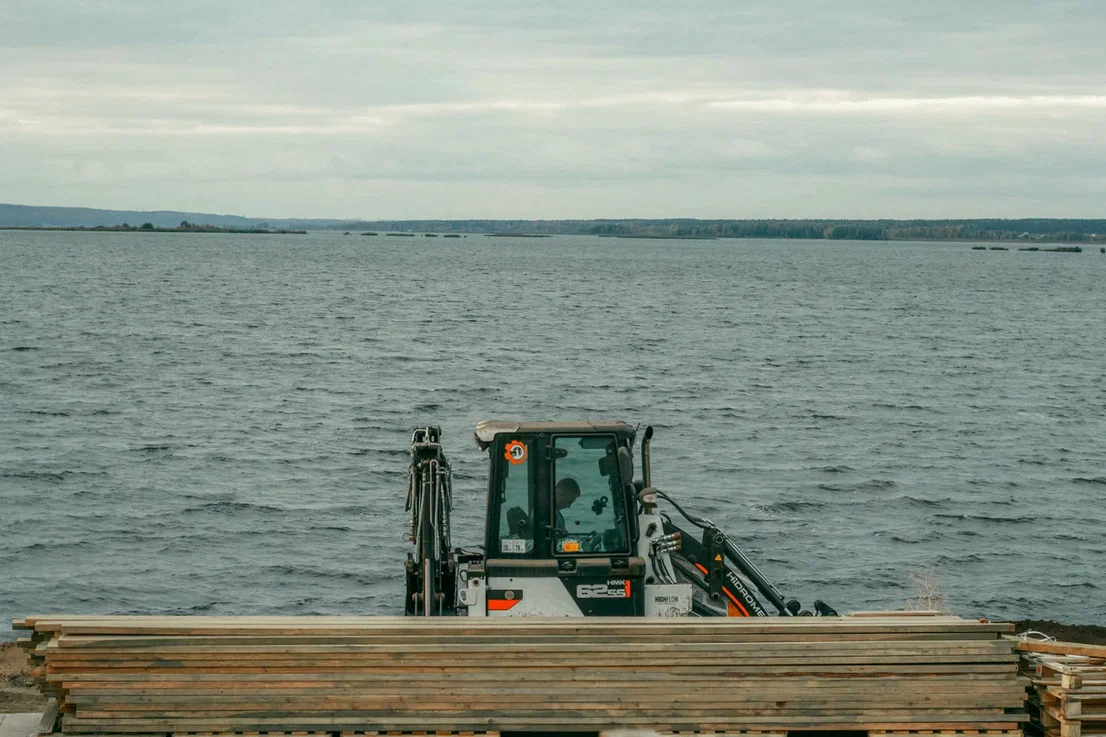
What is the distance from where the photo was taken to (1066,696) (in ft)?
37.9

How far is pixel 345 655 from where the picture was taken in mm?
11648

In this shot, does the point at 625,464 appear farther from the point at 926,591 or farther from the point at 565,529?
the point at 926,591

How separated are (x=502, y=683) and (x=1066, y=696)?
182 inches

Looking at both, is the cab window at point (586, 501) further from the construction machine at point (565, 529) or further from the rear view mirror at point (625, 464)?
the rear view mirror at point (625, 464)

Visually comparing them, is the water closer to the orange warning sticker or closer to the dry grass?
the dry grass

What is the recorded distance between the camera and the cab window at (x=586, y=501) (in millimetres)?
13883

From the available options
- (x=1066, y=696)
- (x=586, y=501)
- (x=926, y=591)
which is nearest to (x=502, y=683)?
(x=586, y=501)

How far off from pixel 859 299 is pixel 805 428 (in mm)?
72649

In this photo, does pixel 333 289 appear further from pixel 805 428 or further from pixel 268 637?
pixel 268 637

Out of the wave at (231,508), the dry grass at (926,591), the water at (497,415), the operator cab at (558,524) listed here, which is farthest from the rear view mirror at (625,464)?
the wave at (231,508)

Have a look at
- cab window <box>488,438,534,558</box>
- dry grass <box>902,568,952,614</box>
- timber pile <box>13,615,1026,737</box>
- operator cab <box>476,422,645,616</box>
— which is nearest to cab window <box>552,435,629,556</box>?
operator cab <box>476,422,645,616</box>

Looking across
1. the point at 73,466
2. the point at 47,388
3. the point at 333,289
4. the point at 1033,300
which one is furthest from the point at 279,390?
the point at 1033,300

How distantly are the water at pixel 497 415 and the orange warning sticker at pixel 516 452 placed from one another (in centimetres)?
936

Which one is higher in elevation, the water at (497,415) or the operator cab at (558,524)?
the operator cab at (558,524)
